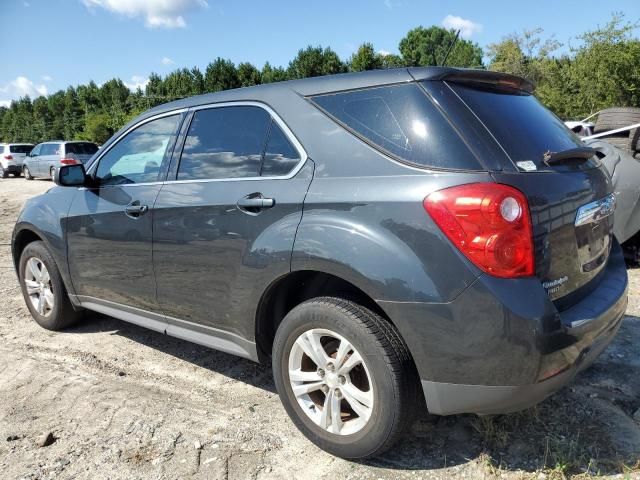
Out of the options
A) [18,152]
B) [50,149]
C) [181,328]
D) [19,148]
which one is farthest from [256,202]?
[19,148]

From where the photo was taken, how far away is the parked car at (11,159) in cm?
2630

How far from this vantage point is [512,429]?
2.69 m

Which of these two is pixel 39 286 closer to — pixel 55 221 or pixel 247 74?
pixel 55 221

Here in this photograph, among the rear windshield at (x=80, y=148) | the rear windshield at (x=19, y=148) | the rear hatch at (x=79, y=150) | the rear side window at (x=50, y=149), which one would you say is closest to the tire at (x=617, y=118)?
the rear hatch at (x=79, y=150)

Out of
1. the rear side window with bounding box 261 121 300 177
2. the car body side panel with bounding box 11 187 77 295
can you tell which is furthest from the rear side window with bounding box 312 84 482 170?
the car body side panel with bounding box 11 187 77 295

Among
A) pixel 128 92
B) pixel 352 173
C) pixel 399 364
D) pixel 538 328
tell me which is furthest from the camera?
pixel 128 92

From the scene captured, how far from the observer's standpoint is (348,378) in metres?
2.43

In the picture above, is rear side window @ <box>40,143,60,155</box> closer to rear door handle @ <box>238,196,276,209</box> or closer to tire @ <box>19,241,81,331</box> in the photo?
tire @ <box>19,241,81,331</box>

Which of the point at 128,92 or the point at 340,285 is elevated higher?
the point at 128,92

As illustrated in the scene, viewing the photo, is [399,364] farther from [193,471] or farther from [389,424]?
[193,471]

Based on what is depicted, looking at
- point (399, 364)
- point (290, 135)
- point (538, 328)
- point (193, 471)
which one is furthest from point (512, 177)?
point (193, 471)

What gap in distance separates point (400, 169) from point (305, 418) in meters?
1.32

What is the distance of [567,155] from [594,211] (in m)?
0.31

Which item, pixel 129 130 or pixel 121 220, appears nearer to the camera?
pixel 121 220
